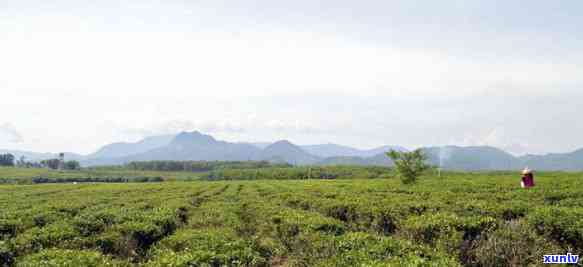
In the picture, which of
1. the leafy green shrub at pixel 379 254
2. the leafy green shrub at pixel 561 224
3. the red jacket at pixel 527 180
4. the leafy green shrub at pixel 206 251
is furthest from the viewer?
the red jacket at pixel 527 180

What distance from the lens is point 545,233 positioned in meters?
11.7

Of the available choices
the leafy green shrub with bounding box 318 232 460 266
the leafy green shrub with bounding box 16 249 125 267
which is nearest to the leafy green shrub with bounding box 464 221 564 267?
the leafy green shrub with bounding box 318 232 460 266

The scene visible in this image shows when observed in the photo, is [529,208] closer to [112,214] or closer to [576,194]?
[576,194]

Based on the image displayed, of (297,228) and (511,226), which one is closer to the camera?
(511,226)

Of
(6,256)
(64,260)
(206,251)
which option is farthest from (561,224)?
(6,256)

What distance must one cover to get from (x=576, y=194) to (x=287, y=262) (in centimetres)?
2070

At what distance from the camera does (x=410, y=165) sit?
50.5m

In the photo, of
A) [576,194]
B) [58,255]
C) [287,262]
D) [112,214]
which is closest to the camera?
[58,255]

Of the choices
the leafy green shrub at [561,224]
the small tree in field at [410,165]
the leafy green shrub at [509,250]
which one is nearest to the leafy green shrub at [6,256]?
the leafy green shrub at [509,250]

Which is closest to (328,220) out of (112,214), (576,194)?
(112,214)

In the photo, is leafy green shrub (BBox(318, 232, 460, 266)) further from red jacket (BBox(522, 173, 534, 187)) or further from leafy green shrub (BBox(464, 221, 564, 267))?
red jacket (BBox(522, 173, 534, 187))

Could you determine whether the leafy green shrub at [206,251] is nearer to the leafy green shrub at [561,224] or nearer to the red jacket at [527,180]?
the leafy green shrub at [561,224]

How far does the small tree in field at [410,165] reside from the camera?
50.2m

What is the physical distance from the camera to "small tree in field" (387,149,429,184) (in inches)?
1978
